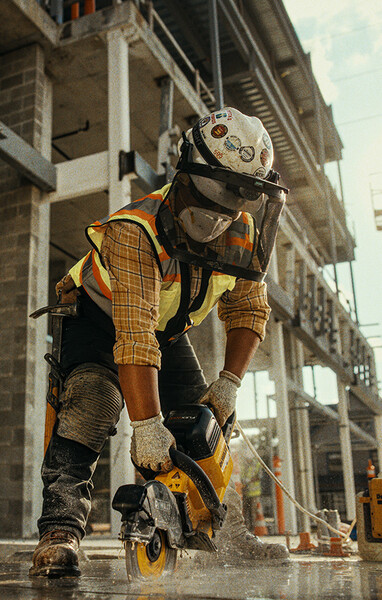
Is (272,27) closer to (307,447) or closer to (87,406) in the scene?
(307,447)

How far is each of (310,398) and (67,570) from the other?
12826mm

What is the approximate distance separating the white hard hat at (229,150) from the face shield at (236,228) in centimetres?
2

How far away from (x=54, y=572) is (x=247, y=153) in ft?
5.70

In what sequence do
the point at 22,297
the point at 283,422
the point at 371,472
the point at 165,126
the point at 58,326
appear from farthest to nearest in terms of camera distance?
1. the point at 283,422
2. the point at 165,126
3. the point at 22,297
4. the point at 371,472
5. the point at 58,326

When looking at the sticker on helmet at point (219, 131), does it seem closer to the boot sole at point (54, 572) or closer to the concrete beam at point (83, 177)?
the boot sole at point (54, 572)

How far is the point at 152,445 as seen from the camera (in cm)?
211

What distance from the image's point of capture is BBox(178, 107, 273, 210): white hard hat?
246cm

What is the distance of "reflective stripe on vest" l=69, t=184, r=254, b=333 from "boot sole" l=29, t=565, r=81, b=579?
104 cm

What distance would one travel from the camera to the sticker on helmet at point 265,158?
252 cm

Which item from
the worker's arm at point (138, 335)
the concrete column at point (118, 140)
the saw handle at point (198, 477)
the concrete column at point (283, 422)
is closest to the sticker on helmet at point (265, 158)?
the worker's arm at point (138, 335)

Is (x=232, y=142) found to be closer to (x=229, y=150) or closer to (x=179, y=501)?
(x=229, y=150)

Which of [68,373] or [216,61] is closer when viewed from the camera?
[68,373]

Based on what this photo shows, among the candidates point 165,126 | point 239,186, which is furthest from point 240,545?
point 165,126

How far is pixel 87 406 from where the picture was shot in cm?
256
